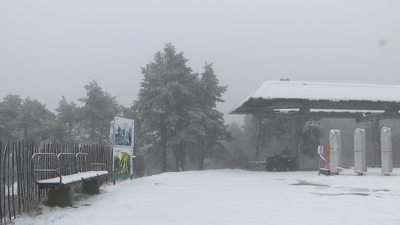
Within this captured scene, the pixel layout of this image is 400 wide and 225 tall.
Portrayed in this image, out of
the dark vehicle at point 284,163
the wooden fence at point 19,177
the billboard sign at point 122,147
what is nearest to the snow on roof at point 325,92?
the dark vehicle at point 284,163

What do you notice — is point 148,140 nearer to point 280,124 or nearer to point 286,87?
point 280,124

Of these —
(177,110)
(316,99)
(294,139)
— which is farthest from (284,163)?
(177,110)

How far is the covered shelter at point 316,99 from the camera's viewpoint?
68.7ft

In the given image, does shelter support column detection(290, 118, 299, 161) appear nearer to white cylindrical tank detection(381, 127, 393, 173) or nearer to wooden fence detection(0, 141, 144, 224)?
white cylindrical tank detection(381, 127, 393, 173)

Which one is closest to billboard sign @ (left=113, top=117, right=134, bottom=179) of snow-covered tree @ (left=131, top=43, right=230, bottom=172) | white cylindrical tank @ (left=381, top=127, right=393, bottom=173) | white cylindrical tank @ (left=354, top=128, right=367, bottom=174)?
white cylindrical tank @ (left=354, top=128, right=367, bottom=174)

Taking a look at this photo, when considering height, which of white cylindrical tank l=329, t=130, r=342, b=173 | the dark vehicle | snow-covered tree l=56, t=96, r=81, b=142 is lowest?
the dark vehicle

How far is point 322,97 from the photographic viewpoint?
2105 cm

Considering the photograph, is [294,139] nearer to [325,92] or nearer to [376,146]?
[325,92]

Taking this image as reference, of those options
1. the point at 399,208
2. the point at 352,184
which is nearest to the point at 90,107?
the point at 352,184

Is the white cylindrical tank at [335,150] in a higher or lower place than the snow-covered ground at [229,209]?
higher

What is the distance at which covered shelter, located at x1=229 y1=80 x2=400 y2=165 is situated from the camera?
21.0 metres

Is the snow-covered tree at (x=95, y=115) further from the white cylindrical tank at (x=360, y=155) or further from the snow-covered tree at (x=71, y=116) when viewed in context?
the white cylindrical tank at (x=360, y=155)

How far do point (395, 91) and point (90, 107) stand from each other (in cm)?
3458

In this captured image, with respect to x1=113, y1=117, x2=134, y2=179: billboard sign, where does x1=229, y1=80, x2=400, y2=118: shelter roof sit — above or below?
above
